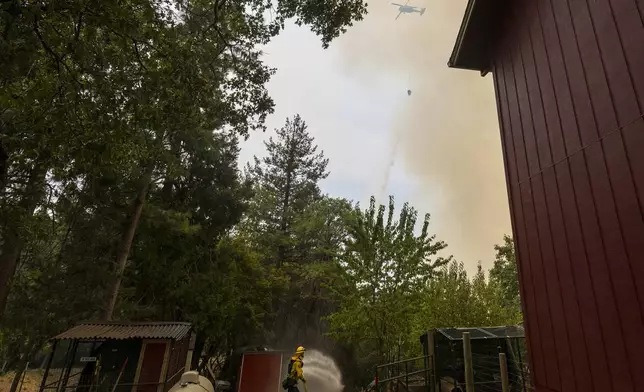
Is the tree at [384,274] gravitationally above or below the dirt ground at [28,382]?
above

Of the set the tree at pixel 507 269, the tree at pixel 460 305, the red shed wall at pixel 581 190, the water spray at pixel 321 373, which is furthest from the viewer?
the tree at pixel 507 269

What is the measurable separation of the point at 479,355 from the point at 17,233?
11943 millimetres

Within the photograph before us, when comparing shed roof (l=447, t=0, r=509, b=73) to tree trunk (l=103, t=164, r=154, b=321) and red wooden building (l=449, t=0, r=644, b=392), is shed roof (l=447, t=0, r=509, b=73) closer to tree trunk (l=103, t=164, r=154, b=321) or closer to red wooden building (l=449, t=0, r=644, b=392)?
A: red wooden building (l=449, t=0, r=644, b=392)

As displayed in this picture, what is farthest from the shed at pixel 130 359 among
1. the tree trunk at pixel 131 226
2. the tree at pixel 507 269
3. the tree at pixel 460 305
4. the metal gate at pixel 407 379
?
the tree at pixel 507 269

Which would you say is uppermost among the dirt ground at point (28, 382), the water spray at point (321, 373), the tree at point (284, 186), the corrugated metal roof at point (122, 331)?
the tree at point (284, 186)

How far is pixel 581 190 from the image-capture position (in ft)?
11.5

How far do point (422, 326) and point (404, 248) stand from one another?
4.99 metres

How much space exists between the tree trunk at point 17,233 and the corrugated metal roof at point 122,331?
2.10 meters

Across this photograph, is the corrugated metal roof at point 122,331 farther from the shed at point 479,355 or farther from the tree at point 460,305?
the tree at point 460,305

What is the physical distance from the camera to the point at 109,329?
925 cm

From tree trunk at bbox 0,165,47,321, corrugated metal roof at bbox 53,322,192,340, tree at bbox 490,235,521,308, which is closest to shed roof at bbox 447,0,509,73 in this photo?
tree trunk at bbox 0,165,47,321

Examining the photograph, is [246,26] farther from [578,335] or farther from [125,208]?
[125,208]

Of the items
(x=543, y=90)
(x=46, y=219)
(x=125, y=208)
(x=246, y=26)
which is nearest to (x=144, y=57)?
(x=246, y=26)

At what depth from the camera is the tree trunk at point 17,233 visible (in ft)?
21.4
